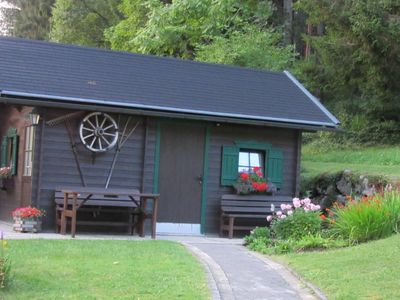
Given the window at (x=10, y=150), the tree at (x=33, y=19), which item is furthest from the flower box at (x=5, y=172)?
the tree at (x=33, y=19)

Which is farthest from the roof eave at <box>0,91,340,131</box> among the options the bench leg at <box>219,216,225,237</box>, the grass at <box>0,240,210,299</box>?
the grass at <box>0,240,210,299</box>

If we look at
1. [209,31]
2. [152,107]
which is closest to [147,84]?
[152,107]

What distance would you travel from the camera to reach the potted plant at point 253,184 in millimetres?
15031

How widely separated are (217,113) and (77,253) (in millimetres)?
6018

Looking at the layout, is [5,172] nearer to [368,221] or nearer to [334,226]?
[334,226]

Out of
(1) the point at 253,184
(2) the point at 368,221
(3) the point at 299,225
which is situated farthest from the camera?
(1) the point at 253,184

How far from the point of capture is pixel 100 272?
8.21m

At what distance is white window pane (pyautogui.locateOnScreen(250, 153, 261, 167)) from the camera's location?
15864mm

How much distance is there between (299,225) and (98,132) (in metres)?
4.80

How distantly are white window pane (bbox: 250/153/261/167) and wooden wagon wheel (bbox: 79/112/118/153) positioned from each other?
3519 millimetres

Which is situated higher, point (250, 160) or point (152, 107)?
point (152, 107)

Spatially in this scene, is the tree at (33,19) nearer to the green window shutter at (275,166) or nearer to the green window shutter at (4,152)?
the green window shutter at (4,152)

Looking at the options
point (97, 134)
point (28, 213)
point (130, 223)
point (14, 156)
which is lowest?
point (130, 223)

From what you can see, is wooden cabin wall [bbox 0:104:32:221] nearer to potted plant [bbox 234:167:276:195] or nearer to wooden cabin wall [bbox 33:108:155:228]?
wooden cabin wall [bbox 33:108:155:228]
